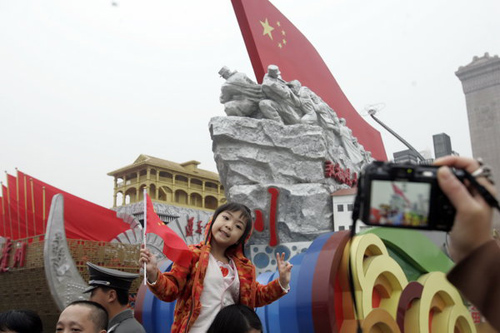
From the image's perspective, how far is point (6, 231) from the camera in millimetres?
7129

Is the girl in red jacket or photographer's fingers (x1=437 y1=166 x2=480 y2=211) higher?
photographer's fingers (x1=437 y1=166 x2=480 y2=211)

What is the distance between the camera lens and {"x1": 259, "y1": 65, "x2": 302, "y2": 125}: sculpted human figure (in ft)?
20.4

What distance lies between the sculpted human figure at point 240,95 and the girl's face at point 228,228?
414 centimetres

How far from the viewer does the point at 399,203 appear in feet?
2.27

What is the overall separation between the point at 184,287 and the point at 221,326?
1.13 feet

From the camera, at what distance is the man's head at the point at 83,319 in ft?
5.74

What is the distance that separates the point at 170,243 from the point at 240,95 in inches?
167

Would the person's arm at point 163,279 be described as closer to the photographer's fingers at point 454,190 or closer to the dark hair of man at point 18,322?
the dark hair of man at point 18,322

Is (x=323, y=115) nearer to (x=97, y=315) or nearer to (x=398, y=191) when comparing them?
(x=97, y=315)

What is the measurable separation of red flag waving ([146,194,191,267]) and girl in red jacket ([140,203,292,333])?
→ 0.11 feet

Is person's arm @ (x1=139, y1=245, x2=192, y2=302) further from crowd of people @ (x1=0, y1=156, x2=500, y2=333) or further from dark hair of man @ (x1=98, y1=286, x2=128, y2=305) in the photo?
dark hair of man @ (x1=98, y1=286, x2=128, y2=305)

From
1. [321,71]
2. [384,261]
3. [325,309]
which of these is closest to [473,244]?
[325,309]

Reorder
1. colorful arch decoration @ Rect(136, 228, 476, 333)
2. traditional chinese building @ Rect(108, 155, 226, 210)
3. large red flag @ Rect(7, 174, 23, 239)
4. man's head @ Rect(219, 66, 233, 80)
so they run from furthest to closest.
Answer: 1. traditional chinese building @ Rect(108, 155, 226, 210)
2. large red flag @ Rect(7, 174, 23, 239)
3. man's head @ Rect(219, 66, 233, 80)
4. colorful arch decoration @ Rect(136, 228, 476, 333)

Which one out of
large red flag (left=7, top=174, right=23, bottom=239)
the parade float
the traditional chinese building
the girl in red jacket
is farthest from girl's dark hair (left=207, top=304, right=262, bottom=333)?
the traditional chinese building
